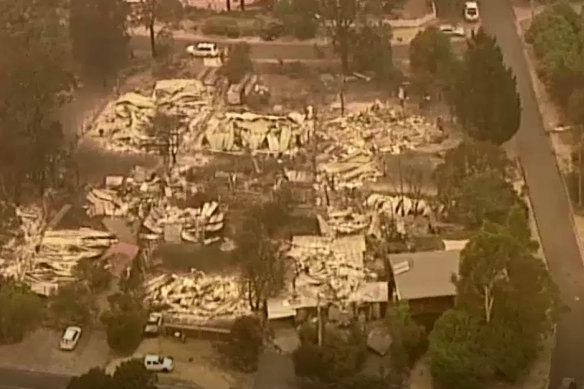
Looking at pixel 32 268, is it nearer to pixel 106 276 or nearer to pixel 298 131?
pixel 106 276

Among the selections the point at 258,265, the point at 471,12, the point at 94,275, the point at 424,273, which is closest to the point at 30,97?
the point at 94,275

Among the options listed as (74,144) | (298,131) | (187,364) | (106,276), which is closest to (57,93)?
(74,144)

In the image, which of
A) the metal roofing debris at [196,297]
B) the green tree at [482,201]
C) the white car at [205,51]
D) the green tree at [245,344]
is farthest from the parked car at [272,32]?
the green tree at [245,344]

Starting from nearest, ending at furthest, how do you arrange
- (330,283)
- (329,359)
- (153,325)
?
(329,359), (153,325), (330,283)

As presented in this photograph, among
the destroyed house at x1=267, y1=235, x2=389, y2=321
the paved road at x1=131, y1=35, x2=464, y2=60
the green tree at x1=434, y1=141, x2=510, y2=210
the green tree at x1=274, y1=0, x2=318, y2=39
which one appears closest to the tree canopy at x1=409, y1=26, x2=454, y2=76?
the paved road at x1=131, y1=35, x2=464, y2=60

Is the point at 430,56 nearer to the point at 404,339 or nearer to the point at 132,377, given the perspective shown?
the point at 404,339
